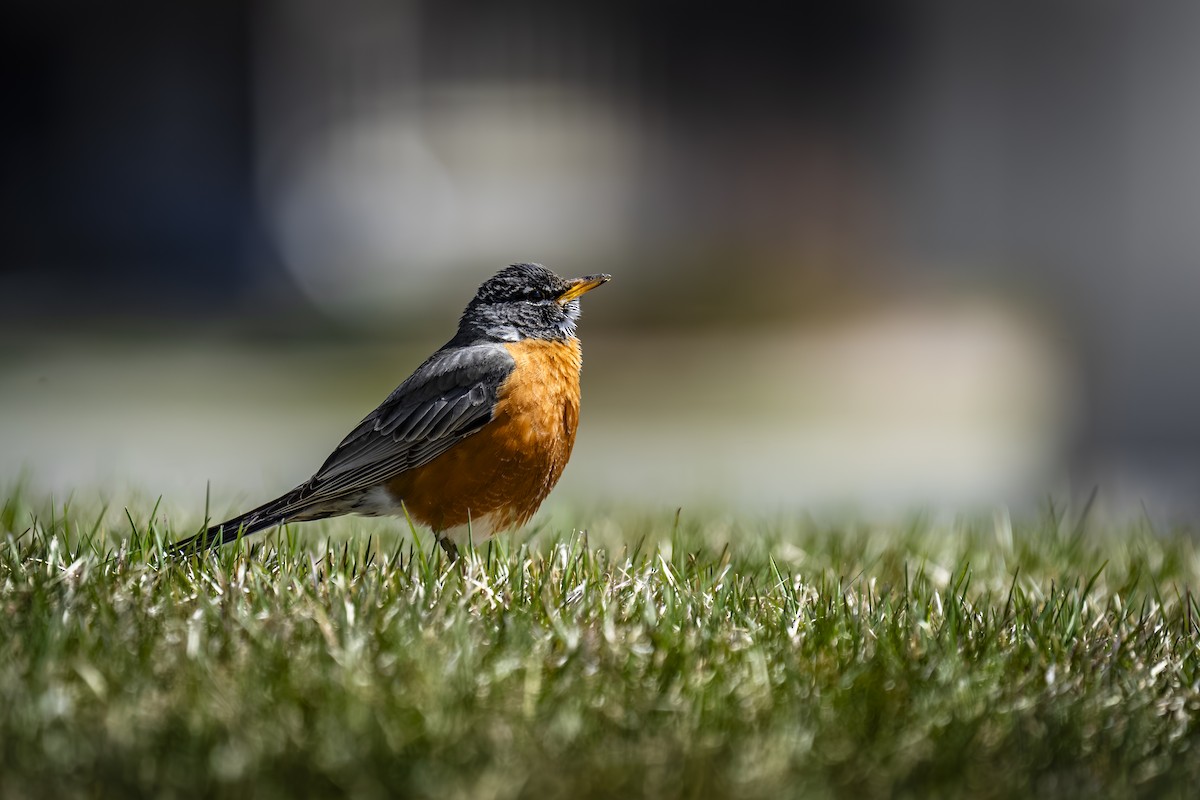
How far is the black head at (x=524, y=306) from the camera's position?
4.72 metres

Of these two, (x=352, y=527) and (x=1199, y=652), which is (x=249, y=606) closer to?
(x=352, y=527)

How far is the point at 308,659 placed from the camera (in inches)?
111

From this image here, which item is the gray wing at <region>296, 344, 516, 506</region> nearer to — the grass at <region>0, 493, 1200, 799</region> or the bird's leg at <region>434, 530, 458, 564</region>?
the bird's leg at <region>434, 530, 458, 564</region>

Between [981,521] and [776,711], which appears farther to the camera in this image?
[981,521]

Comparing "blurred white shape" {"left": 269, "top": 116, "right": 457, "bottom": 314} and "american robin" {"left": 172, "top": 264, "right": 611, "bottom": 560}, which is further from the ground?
"blurred white shape" {"left": 269, "top": 116, "right": 457, "bottom": 314}

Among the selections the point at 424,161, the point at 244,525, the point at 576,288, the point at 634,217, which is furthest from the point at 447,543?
the point at 424,161

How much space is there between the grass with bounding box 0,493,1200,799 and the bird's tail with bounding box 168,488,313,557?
0.09 m

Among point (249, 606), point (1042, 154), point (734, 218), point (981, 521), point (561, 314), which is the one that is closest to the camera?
point (249, 606)

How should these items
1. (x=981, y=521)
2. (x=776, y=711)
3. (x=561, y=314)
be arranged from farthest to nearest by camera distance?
(x=981, y=521)
(x=561, y=314)
(x=776, y=711)

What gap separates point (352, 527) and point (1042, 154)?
22.8ft

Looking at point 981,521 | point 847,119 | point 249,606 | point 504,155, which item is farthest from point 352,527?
point 847,119

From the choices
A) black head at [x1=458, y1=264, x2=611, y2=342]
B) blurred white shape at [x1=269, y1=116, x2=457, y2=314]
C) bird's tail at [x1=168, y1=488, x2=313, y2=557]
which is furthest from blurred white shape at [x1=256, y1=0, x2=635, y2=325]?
bird's tail at [x1=168, y1=488, x2=313, y2=557]

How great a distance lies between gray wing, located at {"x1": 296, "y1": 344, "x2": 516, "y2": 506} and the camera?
169 inches

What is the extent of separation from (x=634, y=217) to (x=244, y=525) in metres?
7.32
